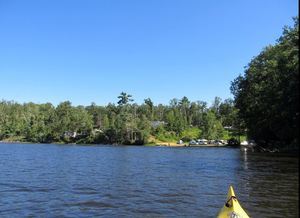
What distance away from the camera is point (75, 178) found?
37.2 meters

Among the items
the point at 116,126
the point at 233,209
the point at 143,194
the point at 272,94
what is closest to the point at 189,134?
the point at 116,126

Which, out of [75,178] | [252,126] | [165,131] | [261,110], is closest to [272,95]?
[261,110]

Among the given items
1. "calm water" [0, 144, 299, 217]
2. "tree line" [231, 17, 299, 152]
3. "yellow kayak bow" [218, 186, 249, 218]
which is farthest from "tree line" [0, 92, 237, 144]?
"yellow kayak bow" [218, 186, 249, 218]

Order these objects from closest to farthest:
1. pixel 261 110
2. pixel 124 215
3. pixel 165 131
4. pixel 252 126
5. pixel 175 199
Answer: pixel 124 215 < pixel 175 199 < pixel 261 110 < pixel 252 126 < pixel 165 131

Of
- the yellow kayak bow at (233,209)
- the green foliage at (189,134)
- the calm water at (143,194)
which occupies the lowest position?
the calm water at (143,194)

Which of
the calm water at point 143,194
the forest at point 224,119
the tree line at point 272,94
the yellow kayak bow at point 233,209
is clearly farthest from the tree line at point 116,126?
the yellow kayak bow at point 233,209

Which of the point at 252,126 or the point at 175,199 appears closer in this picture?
the point at 175,199

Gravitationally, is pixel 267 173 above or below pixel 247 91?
below

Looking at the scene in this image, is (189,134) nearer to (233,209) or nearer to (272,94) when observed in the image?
(272,94)

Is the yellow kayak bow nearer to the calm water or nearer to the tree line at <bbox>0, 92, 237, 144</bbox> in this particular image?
the calm water

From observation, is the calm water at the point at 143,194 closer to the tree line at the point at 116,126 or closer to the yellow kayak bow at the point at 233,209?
the yellow kayak bow at the point at 233,209

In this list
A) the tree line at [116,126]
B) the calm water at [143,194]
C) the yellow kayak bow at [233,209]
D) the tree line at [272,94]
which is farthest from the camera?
the tree line at [116,126]

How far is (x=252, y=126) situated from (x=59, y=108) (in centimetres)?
11681

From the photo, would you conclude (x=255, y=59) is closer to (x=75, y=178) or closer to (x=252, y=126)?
(x=252, y=126)
